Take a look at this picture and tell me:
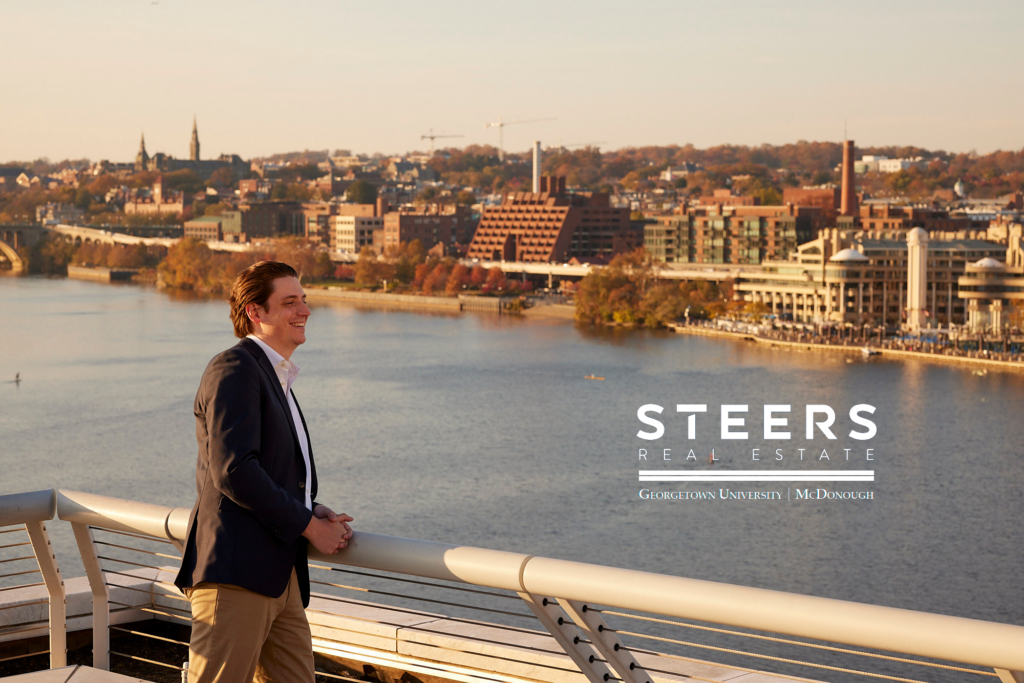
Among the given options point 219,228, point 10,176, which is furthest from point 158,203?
point 10,176

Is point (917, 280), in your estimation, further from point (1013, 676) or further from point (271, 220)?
point (271, 220)

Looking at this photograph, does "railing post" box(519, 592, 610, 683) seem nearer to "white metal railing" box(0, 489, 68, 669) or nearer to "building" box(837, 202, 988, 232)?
"white metal railing" box(0, 489, 68, 669)

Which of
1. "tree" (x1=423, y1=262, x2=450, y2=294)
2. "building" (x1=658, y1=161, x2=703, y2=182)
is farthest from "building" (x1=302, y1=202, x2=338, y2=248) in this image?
"building" (x1=658, y1=161, x2=703, y2=182)

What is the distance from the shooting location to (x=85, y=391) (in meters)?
13.0

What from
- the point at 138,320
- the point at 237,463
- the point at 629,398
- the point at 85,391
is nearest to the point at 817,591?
the point at 237,463

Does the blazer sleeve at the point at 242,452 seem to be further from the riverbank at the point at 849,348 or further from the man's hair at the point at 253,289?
the riverbank at the point at 849,348

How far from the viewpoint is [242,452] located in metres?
0.79

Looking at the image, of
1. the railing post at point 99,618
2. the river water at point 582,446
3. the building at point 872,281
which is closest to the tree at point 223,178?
the river water at point 582,446

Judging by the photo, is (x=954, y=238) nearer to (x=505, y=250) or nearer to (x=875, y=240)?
(x=875, y=240)

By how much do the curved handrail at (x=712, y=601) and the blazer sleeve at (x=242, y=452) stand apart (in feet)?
0.14

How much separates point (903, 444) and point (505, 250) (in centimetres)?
1997

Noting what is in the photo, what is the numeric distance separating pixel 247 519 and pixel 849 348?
18.2m

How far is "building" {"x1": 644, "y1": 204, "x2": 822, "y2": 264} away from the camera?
26797 mm

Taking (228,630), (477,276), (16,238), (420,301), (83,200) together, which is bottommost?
(420,301)
